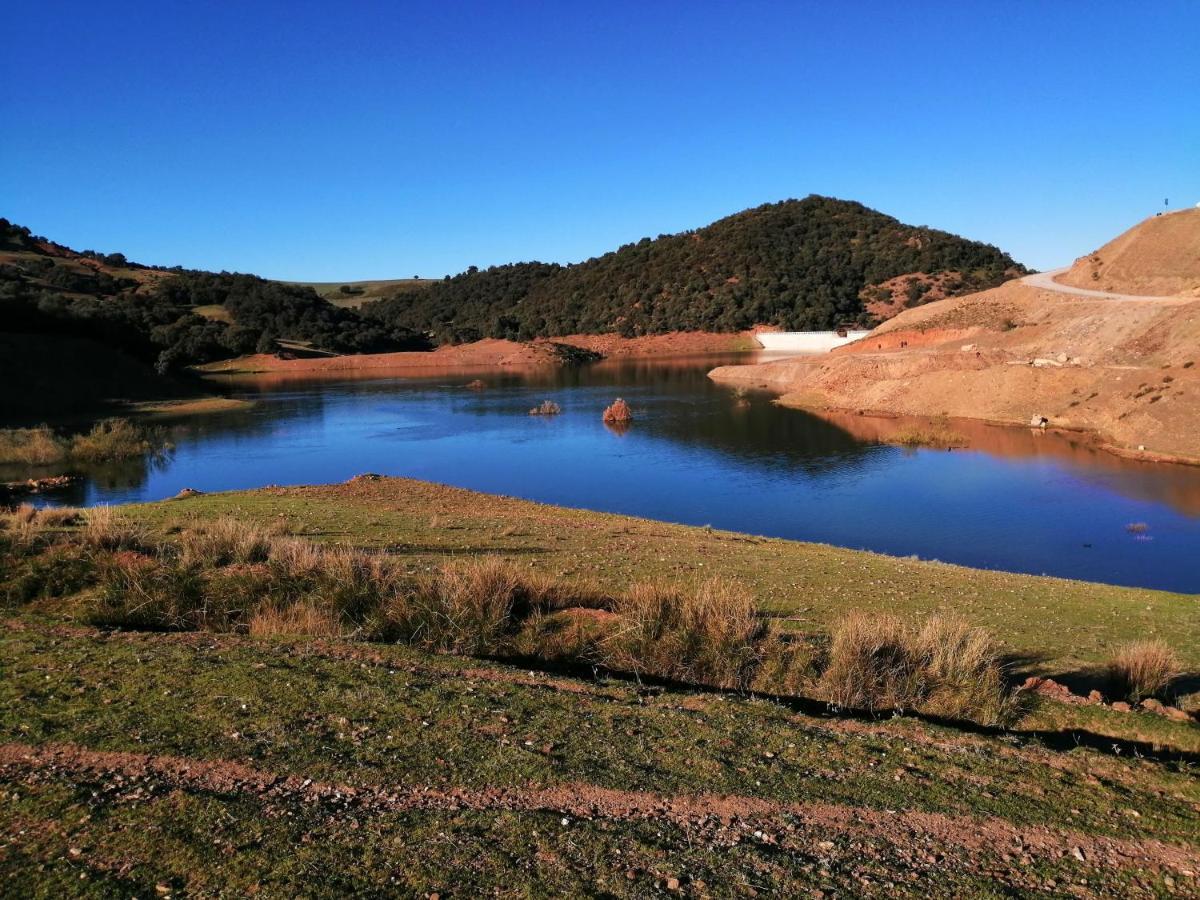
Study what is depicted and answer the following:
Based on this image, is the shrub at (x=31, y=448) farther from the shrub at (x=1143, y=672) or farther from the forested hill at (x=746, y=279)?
the forested hill at (x=746, y=279)

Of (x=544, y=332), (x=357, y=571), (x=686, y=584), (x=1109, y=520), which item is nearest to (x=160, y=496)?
(x=357, y=571)

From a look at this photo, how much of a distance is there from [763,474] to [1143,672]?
21.0 m

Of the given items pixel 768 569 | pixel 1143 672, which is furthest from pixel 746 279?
pixel 1143 672

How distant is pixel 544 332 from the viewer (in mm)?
126688

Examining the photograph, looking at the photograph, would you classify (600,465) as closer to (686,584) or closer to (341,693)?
(686,584)

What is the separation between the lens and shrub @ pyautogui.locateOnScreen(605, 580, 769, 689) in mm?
7457

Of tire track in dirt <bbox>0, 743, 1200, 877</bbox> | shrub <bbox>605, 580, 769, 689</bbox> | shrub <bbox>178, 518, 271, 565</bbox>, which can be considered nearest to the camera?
tire track in dirt <bbox>0, 743, 1200, 877</bbox>

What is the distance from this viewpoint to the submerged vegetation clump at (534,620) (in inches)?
283

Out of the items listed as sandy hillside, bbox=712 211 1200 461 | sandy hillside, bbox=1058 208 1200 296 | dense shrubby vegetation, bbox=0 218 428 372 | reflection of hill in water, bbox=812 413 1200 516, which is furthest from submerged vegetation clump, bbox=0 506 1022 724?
dense shrubby vegetation, bbox=0 218 428 372

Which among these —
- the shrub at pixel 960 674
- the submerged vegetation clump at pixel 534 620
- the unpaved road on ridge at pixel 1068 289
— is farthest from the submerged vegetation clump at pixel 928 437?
the shrub at pixel 960 674

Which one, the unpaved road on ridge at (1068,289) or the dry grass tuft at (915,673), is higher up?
the unpaved road on ridge at (1068,289)

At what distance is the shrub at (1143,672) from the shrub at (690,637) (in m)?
3.49

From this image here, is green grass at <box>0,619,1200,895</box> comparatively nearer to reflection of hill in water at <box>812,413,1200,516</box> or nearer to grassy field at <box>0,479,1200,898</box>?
grassy field at <box>0,479,1200,898</box>

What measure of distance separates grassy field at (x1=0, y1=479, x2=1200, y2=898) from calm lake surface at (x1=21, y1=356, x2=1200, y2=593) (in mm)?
13767
